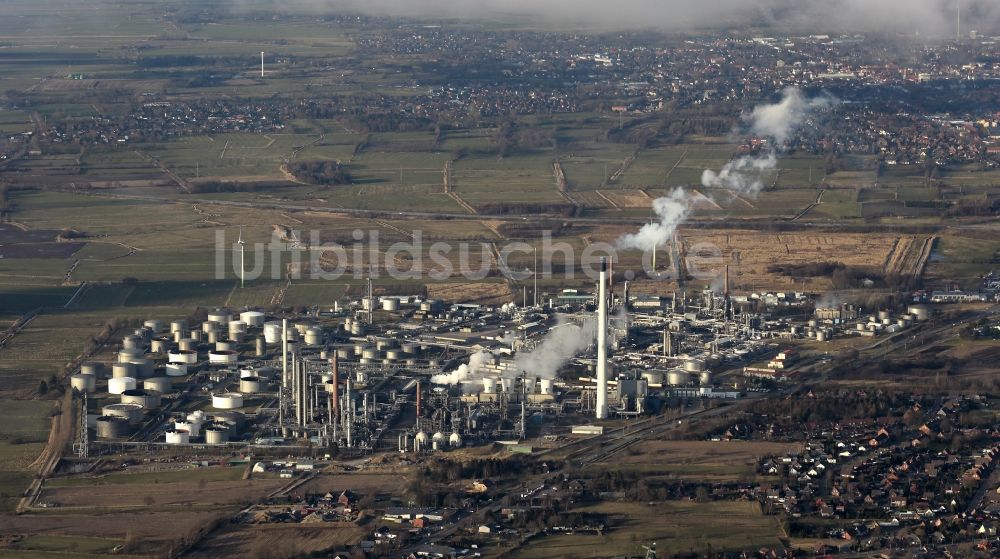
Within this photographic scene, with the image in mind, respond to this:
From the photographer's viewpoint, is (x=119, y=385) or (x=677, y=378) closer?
(x=119, y=385)

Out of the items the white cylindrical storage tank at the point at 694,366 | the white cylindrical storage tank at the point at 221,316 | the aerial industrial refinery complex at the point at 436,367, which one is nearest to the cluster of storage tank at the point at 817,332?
the aerial industrial refinery complex at the point at 436,367

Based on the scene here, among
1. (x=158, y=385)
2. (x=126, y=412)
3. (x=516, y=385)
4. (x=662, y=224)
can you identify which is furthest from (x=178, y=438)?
(x=662, y=224)

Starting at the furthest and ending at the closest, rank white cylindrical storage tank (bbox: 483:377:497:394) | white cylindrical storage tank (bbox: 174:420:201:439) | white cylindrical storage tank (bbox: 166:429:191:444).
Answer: white cylindrical storage tank (bbox: 483:377:497:394), white cylindrical storage tank (bbox: 174:420:201:439), white cylindrical storage tank (bbox: 166:429:191:444)

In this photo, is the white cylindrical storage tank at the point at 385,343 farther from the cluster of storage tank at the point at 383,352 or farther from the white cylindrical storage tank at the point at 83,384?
the white cylindrical storage tank at the point at 83,384

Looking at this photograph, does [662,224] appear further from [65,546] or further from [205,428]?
[65,546]

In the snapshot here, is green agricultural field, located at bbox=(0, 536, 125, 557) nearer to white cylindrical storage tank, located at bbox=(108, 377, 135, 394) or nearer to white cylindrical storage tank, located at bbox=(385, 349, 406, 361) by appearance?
white cylindrical storage tank, located at bbox=(108, 377, 135, 394)

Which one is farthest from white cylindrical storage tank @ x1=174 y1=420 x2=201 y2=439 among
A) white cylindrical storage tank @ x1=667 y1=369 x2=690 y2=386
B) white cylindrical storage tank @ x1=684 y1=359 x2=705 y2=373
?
white cylindrical storage tank @ x1=684 y1=359 x2=705 y2=373

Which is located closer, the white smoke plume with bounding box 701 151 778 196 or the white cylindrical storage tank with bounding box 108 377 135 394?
the white cylindrical storage tank with bounding box 108 377 135 394
